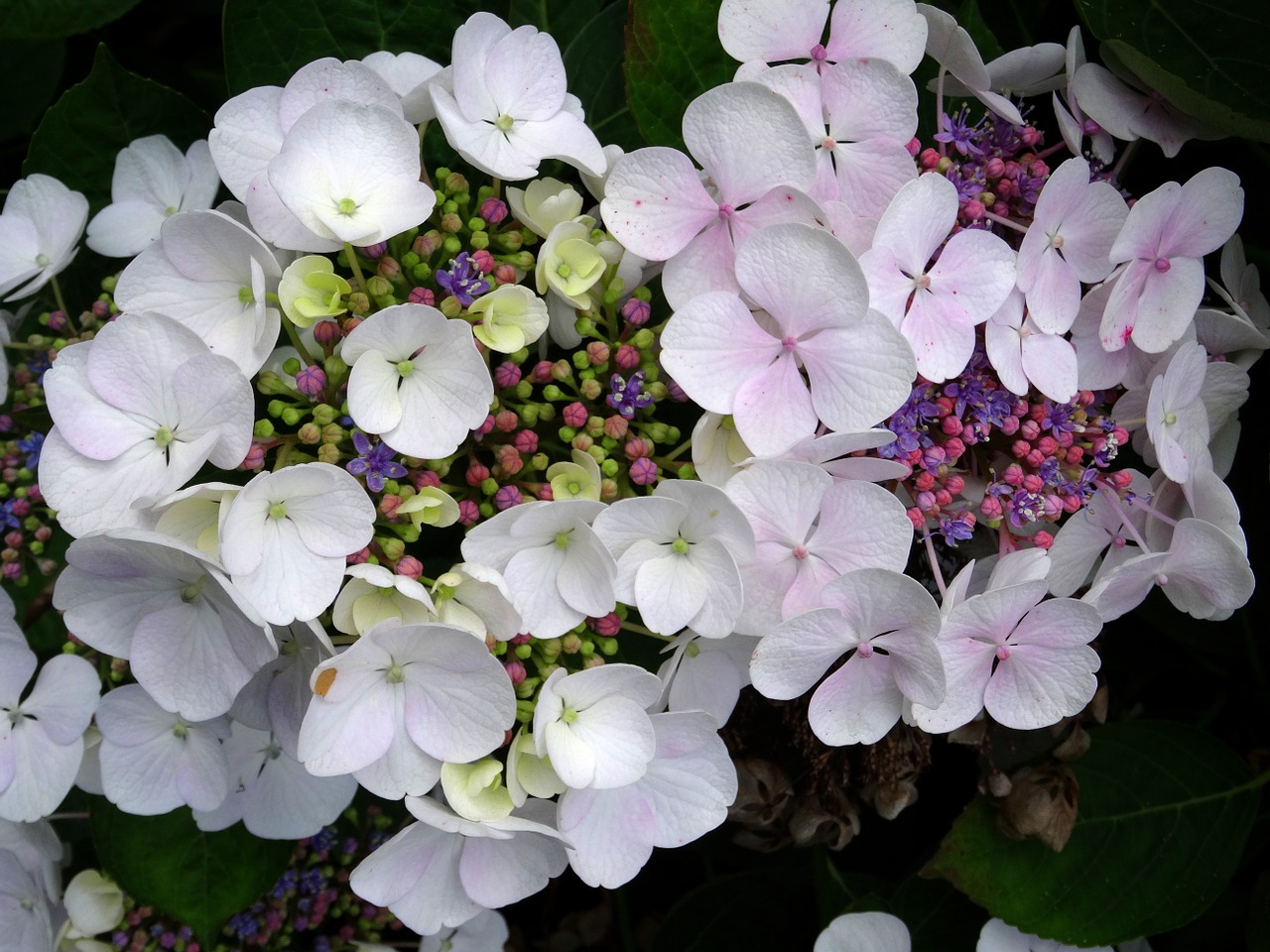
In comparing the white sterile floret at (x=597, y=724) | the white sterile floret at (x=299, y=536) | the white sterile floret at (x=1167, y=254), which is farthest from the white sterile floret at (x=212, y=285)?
the white sterile floret at (x=1167, y=254)

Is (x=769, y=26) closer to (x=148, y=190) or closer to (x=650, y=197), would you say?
(x=650, y=197)

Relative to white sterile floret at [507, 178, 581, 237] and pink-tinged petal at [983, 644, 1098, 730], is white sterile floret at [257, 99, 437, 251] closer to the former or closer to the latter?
white sterile floret at [507, 178, 581, 237]

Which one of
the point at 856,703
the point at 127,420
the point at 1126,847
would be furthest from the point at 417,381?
the point at 1126,847

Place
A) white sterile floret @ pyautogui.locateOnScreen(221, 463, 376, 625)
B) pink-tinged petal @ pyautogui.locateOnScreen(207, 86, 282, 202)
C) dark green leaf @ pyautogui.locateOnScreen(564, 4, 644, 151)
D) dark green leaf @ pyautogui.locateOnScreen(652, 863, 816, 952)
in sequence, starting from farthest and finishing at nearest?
1. dark green leaf @ pyautogui.locateOnScreen(652, 863, 816, 952)
2. dark green leaf @ pyautogui.locateOnScreen(564, 4, 644, 151)
3. pink-tinged petal @ pyautogui.locateOnScreen(207, 86, 282, 202)
4. white sterile floret @ pyautogui.locateOnScreen(221, 463, 376, 625)

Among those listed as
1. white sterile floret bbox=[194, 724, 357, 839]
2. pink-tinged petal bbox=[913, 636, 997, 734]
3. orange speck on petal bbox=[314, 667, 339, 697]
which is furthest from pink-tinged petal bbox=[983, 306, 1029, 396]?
white sterile floret bbox=[194, 724, 357, 839]

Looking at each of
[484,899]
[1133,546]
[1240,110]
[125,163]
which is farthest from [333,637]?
[1240,110]
